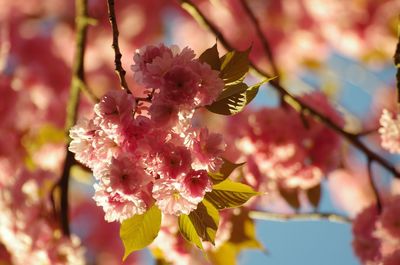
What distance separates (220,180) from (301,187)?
530mm

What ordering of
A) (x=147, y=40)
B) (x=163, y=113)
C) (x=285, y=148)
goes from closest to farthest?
1. (x=163, y=113)
2. (x=285, y=148)
3. (x=147, y=40)

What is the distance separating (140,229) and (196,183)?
105 millimetres

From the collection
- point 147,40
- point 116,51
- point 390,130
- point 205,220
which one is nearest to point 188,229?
point 205,220

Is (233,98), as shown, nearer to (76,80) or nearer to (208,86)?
(208,86)

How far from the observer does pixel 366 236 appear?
1187 millimetres

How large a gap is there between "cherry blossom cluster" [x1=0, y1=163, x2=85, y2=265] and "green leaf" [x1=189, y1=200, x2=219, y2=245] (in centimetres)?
45

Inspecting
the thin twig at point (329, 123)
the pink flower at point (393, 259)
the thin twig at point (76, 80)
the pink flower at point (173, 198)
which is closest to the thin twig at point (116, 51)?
the pink flower at point (173, 198)

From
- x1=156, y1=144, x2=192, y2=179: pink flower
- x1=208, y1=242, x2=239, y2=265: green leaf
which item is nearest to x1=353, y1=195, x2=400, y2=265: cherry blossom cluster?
x1=208, y1=242, x2=239, y2=265: green leaf

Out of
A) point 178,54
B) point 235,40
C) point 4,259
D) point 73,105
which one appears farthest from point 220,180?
point 235,40

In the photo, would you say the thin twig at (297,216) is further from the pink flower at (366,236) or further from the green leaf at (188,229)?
the green leaf at (188,229)

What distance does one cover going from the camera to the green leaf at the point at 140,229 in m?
0.81

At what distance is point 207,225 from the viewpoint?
0.81 meters

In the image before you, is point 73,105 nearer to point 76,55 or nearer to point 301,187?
point 76,55

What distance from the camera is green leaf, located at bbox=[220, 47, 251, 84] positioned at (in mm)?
799
